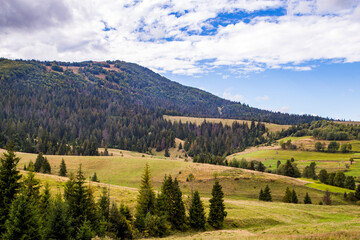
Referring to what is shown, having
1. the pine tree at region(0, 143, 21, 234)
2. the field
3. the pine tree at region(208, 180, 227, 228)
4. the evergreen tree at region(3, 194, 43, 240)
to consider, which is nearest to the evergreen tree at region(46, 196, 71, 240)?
the evergreen tree at region(3, 194, 43, 240)

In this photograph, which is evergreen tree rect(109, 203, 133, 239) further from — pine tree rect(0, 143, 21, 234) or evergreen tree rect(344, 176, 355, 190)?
evergreen tree rect(344, 176, 355, 190)

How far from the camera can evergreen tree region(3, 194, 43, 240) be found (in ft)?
76.1

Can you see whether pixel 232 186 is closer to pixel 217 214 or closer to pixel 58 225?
pixel 217 214

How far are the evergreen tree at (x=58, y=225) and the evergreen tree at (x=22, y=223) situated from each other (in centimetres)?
223

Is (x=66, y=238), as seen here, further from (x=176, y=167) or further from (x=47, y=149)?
(x=47, y=149)

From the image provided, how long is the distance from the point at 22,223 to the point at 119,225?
15995mm

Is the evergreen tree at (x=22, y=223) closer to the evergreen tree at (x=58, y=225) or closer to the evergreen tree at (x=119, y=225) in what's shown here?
the evergreen tree at (x=58, y=225)

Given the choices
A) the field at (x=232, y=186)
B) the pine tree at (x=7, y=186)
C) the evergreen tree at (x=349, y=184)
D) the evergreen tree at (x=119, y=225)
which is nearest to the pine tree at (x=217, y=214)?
the field at (x=232, y=186)

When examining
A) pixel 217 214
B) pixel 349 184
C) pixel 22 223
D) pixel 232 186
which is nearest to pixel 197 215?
pixel 217 214

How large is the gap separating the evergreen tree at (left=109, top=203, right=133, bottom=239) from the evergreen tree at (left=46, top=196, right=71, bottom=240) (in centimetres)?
965

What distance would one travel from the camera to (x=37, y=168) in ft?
305

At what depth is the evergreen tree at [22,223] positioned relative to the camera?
23188 millimetres

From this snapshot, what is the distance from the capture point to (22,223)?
77.6 feet

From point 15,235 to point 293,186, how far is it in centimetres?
9811
